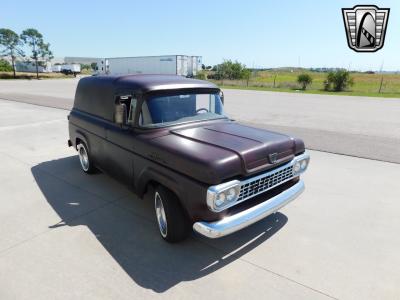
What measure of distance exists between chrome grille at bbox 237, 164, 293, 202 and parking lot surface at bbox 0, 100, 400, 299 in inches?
28.0

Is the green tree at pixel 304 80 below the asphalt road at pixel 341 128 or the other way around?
the other way around

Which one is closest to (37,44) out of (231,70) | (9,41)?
(9,41)

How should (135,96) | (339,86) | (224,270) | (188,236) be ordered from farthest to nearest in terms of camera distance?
(339,86) < (135,96) < (188,236) < (224,270)

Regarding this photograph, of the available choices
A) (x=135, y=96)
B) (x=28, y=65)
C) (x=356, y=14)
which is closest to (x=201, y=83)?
(x=135, y=96)

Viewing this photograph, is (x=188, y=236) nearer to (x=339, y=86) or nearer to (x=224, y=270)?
(x=224, y=270)

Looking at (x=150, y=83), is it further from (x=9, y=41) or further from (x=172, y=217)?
(x=9, y=41)

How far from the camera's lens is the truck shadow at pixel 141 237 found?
3.15m

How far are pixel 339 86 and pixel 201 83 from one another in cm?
3047

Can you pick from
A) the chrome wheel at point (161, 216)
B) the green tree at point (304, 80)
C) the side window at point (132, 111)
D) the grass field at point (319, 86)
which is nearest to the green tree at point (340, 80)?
the grass field at point (319, 86)

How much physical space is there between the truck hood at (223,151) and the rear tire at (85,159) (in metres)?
2.52

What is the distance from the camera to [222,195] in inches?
116

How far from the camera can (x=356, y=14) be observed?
1205 centimetres

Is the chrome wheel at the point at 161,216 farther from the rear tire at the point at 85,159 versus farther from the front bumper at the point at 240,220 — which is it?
the rear tire at the point at 85,159

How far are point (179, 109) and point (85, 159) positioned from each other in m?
2.70
